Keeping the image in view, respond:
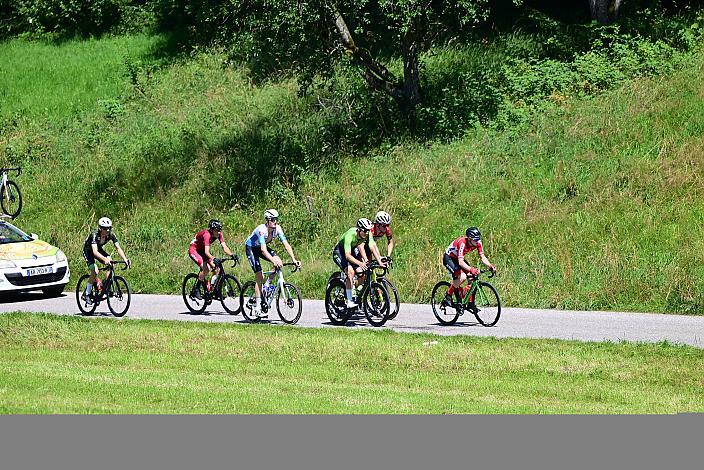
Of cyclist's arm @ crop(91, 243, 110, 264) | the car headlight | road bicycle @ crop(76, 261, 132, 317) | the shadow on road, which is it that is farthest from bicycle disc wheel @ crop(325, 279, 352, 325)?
the shadow on road

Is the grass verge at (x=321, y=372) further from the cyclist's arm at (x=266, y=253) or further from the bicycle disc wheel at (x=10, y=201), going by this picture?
the bicycle disc wheel at (x=10, y=201)

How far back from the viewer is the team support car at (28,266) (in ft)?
78.2

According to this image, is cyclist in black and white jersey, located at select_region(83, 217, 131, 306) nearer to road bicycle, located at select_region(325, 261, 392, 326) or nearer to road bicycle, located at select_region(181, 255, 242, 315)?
road bicycle, located at select_region(181, 255, 242, 315)

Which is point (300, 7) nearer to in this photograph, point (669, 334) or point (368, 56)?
point (368, 56)

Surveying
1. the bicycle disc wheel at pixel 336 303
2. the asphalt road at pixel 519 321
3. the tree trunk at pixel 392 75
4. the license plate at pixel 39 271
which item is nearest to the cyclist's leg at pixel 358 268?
the bicycle disc wheel at pixel 336 303

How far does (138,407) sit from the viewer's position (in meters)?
11.7

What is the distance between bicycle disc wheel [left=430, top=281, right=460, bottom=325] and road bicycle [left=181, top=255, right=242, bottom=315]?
389 cm

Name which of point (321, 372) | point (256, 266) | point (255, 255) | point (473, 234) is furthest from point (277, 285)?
point (321, 372)

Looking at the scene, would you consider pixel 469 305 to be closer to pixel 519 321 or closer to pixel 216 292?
pixel 519 321

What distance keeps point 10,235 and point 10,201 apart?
7.90 metres

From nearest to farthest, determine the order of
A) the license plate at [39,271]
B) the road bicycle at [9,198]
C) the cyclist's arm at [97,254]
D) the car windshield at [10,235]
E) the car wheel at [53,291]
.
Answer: the cyclist's arm at [97,254], the license plate at [39,271], the car wheel at [53,291], the car windshield at [10,235], the road bicycle at [9,198]

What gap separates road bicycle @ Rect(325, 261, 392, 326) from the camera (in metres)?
18.8

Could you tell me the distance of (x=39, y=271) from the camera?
24312 mm

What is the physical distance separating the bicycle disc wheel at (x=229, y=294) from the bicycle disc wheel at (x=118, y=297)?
5.83 ft
